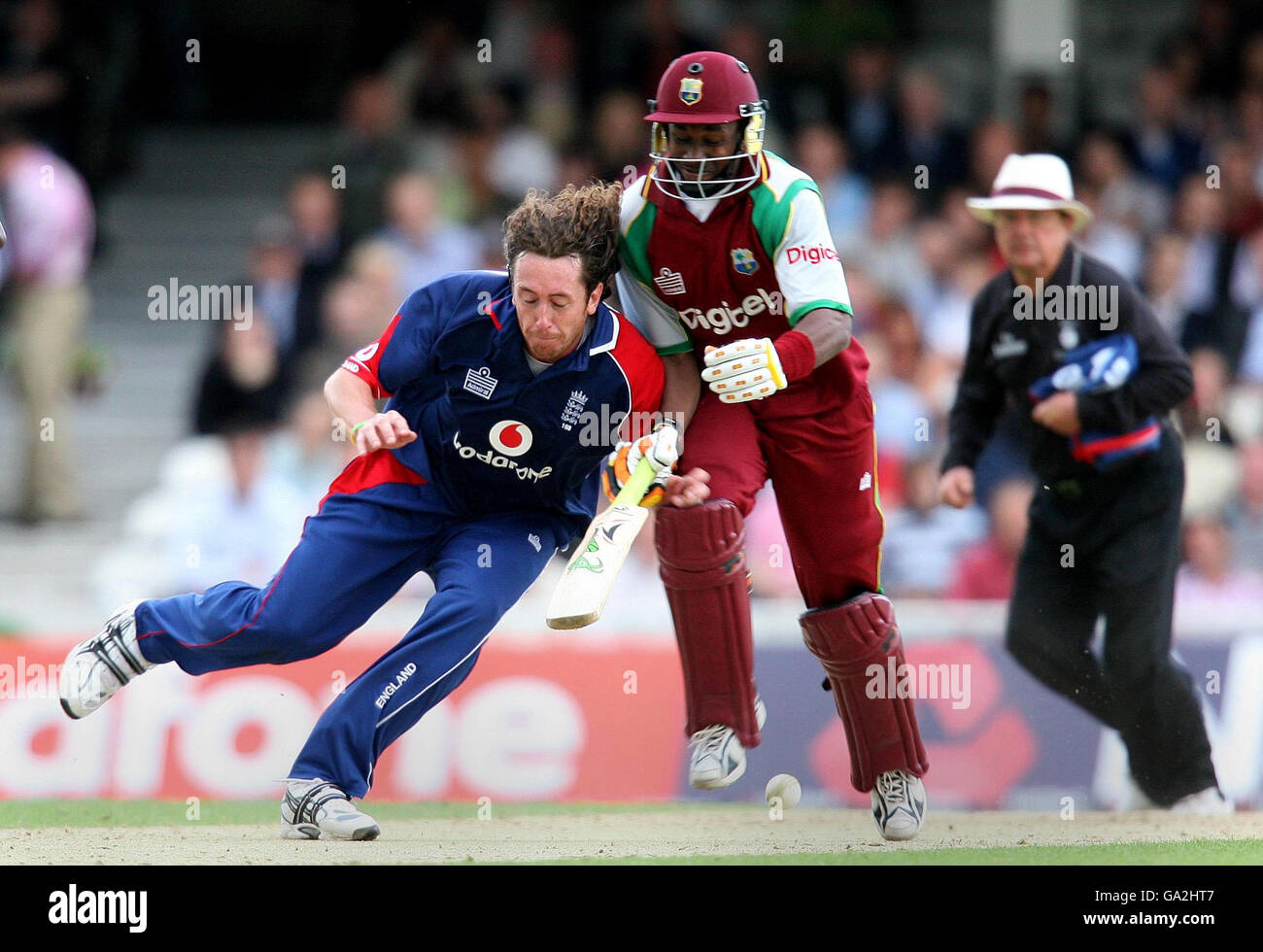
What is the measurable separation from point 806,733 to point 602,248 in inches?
149

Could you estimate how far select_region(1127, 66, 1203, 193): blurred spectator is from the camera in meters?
12.4

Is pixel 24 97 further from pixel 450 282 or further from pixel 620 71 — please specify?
pixel 450 282

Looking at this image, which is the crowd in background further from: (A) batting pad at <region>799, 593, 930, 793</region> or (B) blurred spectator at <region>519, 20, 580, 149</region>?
(A) batting pad at <region>799, 593, 930, 793</region>

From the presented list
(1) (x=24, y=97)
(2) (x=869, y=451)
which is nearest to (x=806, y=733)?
(2) (x=869, y=451)

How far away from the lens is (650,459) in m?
5.99

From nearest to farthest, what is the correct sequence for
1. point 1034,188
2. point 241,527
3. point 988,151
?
point 1034,188, point 241,527, point 988,151

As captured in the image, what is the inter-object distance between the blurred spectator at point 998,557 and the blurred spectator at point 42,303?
5.70 m

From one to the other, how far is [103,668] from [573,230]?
212cm

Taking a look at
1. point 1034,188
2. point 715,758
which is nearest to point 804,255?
point 715,758

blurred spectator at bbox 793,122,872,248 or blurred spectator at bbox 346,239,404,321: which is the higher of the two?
blurred spectator at bbox 793,122,872,248

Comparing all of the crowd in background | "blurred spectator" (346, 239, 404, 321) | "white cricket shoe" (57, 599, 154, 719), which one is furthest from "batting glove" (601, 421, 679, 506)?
"blurred spectator" (346, 239, 404, 321)

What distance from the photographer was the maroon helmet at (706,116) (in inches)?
232

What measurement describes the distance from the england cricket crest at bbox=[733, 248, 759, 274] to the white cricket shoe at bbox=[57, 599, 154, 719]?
2291mm

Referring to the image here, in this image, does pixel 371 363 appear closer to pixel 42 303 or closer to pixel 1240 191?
pixel 42 303
